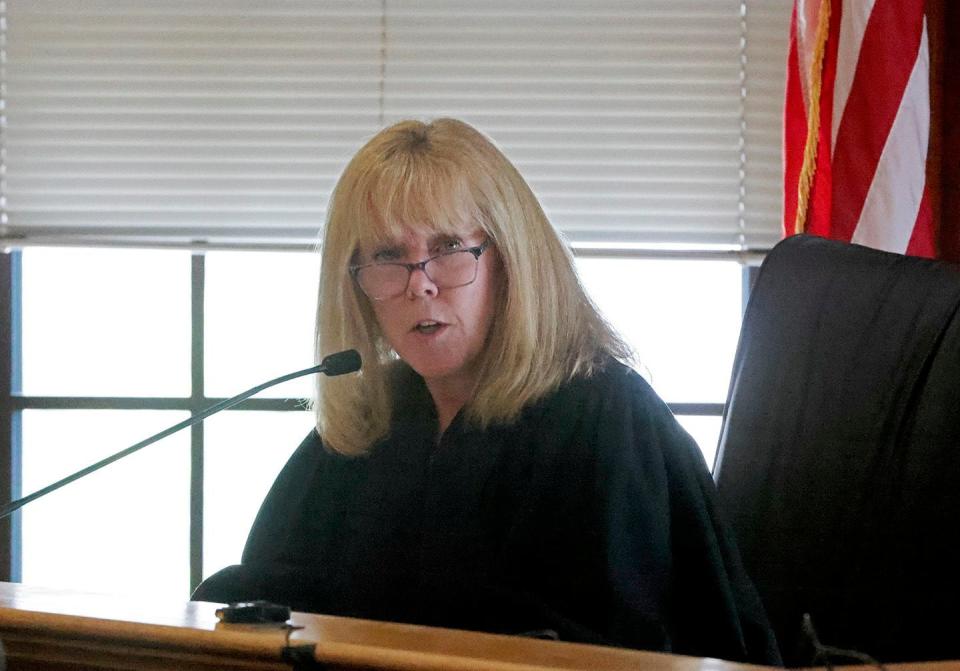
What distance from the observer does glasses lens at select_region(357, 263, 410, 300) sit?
1600 mm

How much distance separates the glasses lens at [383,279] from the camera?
1600mm

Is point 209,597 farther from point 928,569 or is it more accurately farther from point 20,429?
point 20,429

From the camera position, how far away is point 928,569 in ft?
3.96

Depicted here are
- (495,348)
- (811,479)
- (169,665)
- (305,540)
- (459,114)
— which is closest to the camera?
(169,665)

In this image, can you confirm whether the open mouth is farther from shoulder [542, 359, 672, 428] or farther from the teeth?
shoulder [542, 359, 672, 428]

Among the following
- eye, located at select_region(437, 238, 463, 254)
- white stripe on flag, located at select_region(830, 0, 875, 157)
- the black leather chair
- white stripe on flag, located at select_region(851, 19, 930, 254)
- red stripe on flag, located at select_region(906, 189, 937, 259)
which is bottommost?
the black leather chair

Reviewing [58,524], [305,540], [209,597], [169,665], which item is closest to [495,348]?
[305,540]

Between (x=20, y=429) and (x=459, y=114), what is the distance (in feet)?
4.02

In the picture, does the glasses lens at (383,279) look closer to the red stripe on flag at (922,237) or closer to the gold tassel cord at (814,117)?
the gold tassel cord at (814,117)

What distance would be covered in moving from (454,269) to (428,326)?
89mm

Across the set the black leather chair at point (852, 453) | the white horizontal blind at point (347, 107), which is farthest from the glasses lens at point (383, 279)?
the white horizontal blind at point (347, 107)

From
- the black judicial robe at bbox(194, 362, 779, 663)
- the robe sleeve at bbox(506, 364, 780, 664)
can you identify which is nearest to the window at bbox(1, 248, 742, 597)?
the black judicial robe at bbox(194, 362, 779, 663)

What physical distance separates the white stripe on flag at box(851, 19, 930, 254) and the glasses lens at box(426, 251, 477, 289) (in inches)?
34.2

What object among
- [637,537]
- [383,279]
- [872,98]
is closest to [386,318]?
[383,279]
